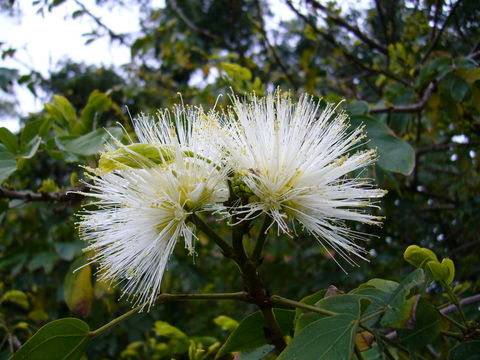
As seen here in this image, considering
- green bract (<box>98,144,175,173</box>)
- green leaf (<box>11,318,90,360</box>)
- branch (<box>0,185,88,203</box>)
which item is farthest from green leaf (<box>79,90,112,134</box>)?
green leaf (<box>11,318,90,360</box>)

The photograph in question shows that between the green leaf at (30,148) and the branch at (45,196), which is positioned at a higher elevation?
the green leaf at (30,148)

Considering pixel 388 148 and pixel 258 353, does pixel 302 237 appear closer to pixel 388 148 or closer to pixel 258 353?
pixel 388 148

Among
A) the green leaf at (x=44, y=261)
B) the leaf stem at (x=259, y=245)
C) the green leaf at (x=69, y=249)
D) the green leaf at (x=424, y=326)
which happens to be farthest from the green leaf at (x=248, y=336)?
the green leaf at (x=44, y=261)

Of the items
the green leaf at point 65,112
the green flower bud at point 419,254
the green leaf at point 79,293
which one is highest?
the green leaf at point 65,112

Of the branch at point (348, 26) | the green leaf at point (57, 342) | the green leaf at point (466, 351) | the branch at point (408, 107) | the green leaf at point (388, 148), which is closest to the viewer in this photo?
the green leaf at point (466, 351)

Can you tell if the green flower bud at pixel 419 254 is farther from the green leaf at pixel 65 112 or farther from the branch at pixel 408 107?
the green leaf at pixel 65 112

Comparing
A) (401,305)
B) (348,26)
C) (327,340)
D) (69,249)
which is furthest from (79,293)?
(348,26)

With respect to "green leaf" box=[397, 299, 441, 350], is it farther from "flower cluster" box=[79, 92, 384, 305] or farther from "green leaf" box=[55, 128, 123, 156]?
"green leaf" box=[55, 128, 123, 156]

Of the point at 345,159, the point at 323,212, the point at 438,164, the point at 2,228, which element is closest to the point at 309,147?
the point at 345,159
